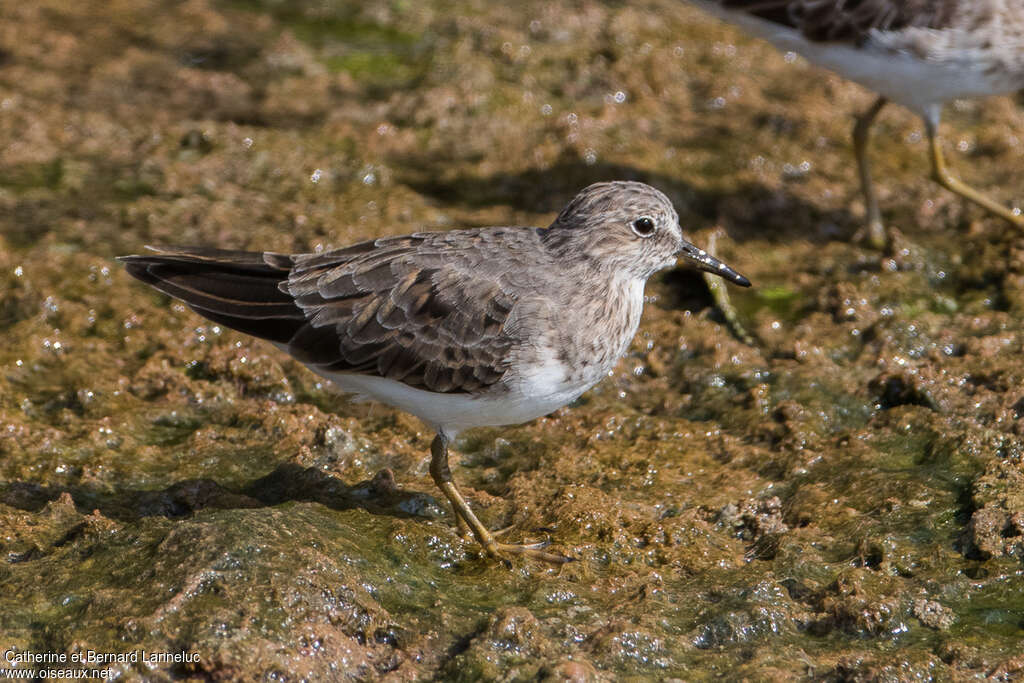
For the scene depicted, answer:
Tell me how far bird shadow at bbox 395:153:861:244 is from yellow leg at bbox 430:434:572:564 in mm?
3377

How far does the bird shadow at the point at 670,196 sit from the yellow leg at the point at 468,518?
11.1 ft

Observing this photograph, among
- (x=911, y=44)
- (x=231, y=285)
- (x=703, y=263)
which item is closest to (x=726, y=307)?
(x=703, y=263)

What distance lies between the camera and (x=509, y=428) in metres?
6.86

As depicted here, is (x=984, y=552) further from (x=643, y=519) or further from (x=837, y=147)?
(x=837, y=147)

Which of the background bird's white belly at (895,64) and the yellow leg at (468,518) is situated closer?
the yellow leg at (468,518)

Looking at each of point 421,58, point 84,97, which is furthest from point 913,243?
point 84,97

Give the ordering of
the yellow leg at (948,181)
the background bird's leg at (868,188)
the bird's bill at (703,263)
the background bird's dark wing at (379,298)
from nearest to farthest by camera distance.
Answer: the background bird's dark wing at (379,298) < the bird's bill at (703,263) < the yellow leg at (948,181) < the background bird's leg at (868,188)

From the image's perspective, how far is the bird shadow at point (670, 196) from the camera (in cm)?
884

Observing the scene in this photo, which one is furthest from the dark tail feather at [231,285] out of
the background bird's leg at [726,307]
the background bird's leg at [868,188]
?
the background bird's leg at [868,188]

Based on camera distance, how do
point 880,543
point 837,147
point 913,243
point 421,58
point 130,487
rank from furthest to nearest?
point 421,58
point 837,147
point 913,243
point 130,487
point 880,543

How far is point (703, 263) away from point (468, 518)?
6.06 ft

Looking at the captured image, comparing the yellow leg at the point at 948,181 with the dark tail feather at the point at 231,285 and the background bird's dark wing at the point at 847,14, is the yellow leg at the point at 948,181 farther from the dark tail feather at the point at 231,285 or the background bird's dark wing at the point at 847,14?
the dark tail feather at the point at 231,285

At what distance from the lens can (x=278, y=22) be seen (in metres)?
11.2

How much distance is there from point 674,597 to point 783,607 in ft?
1.60
